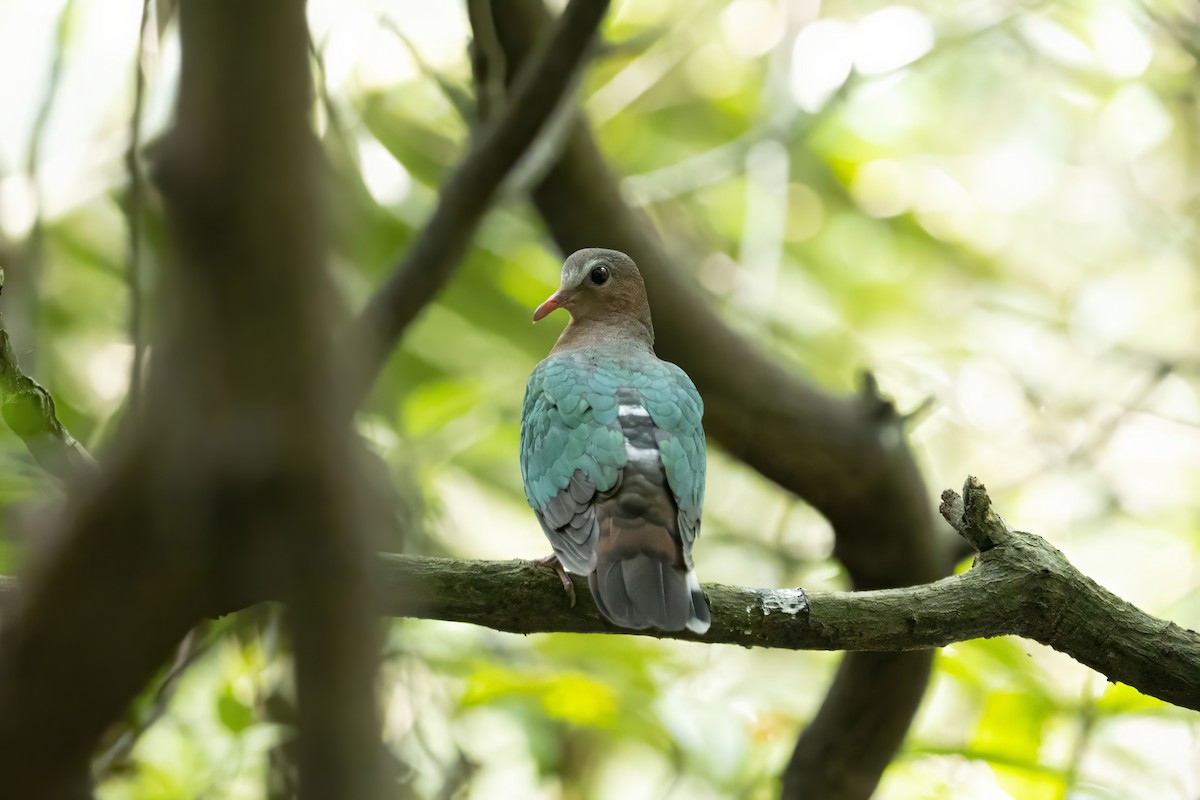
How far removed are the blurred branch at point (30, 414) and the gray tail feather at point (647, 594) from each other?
988 mm

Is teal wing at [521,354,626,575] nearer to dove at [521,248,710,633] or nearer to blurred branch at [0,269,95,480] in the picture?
dove at [521,248,710,633]

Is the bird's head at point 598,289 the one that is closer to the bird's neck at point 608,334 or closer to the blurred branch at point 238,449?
the bird's neck at point 608,334

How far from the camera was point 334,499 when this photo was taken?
0.68 meters

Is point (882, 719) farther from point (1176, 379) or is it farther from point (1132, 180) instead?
point (1132, 180)

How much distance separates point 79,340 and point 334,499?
411 cm

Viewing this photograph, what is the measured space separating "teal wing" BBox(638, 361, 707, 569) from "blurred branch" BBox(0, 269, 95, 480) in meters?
1.19

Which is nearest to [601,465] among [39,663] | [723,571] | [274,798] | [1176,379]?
[274,798]

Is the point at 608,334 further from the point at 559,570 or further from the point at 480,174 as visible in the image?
the point at 559,570

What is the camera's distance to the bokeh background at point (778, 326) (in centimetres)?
322

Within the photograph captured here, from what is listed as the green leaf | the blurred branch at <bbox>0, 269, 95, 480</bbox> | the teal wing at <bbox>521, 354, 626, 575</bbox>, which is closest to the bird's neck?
the teal wing at <bbox>521, 354, 626, 575</bbox>

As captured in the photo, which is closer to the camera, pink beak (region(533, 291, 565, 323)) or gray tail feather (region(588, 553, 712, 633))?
gray tail feather (region(588, 553, 712, 633))

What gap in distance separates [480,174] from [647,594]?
4.94ft

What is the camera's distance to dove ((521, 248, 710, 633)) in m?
2.35

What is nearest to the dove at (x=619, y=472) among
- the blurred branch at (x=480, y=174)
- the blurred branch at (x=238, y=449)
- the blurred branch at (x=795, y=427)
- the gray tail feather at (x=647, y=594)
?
the gray tail feather at (x=647, y=594)
